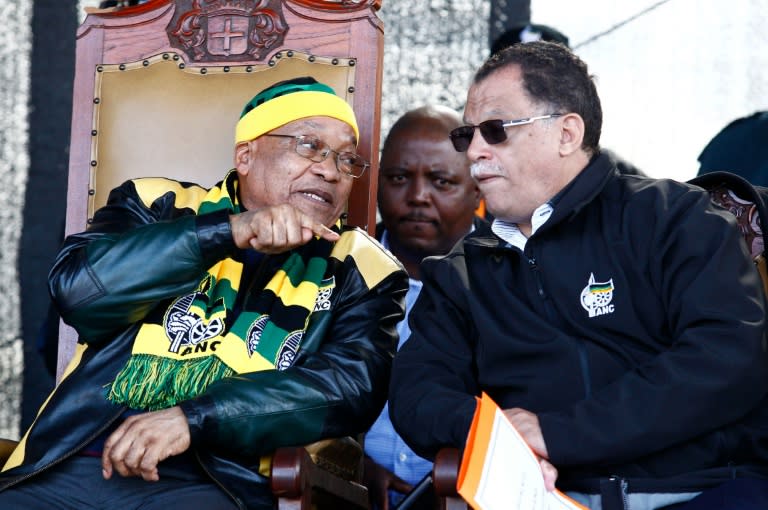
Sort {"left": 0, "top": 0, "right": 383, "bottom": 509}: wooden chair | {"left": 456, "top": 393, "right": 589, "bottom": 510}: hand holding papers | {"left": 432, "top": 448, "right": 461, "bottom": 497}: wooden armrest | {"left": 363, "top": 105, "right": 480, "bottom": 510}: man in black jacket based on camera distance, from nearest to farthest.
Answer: {"left": 456, "top": 393, "right": 589, "bottom": 510}: hand holding papers → {"left": 432, "top": 448, "right": 461, "bottom": 497}: wooden armrest → {"left": 0, "top": 0, "right": 383, "bottom": 509}: wooden chair → {"left": 363, "top": 105, "right": 480, "bottom": 510}: man in black jacket

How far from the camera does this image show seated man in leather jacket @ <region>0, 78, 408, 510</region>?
2225 mm

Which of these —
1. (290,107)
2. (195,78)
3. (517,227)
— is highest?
(195,78)

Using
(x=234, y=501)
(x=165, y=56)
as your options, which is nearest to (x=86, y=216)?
(x=165, y=56)

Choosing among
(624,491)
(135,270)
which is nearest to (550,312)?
(624,491)

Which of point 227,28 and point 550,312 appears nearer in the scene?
point 550,312

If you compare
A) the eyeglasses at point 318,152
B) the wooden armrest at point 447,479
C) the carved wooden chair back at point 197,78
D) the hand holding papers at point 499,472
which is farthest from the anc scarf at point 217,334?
the hand holding papers at point 499,472

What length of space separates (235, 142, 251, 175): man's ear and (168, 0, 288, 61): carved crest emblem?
33 cm

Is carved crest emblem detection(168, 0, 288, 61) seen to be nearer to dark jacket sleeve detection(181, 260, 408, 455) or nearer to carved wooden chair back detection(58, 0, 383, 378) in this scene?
carved wooden chair back detection(58, 0, 383, 378)

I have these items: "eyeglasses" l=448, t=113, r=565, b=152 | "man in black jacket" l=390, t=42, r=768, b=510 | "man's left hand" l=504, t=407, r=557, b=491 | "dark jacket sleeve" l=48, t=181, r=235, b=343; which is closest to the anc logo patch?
"man in black jacket" l=390, t=42, r=768, b=510

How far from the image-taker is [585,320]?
2.11 metres

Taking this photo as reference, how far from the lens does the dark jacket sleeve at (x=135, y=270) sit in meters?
2.34

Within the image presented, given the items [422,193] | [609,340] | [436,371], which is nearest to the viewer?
[609,340]

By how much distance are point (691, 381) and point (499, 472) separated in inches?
19.5

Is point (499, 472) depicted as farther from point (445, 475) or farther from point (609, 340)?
point (609, 340)
